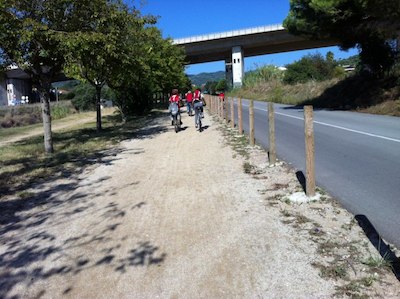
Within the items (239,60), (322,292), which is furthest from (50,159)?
(239,60)

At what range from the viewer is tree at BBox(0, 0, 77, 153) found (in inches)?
483

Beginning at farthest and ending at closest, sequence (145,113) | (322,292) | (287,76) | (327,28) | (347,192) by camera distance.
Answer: (287,76) → (145,113) → (327,28) → (347,192) → (322,292)

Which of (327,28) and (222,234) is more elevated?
(327,28)

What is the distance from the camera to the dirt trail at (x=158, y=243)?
4270 millimetres

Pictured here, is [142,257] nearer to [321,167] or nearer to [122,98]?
[321,167]

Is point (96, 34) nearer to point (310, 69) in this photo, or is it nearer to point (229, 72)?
point (310, 69)

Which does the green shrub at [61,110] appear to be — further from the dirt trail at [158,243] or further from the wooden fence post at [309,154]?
the wooden fence post at [309,154]

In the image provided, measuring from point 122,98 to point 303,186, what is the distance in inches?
831

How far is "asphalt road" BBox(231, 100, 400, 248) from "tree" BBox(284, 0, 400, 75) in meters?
6.65

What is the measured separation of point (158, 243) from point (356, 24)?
2239 centimetres

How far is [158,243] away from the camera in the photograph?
5.37 metres

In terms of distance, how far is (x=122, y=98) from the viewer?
2731 cm

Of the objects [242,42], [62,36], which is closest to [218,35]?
[242,42]

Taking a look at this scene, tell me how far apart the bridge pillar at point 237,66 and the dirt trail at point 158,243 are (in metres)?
60.9
